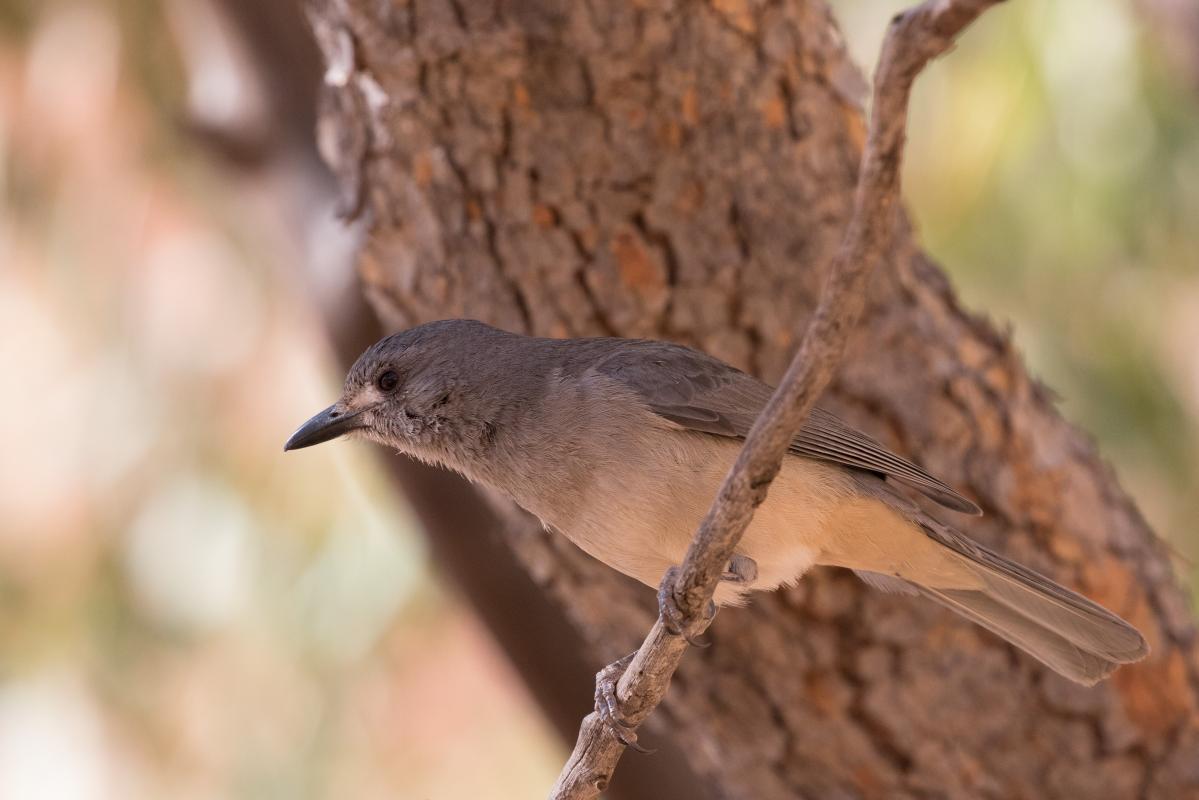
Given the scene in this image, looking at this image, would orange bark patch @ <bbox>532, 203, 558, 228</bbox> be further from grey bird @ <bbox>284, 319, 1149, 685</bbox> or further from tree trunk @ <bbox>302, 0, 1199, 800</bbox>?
grey bird @ <bbox>284, 319, 1149, 685</bbox>

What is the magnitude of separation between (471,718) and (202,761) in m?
1.41

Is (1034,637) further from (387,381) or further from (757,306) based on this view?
(387,381)

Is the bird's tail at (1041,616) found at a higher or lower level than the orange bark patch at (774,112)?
lower

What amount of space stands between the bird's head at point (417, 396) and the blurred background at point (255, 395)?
2.31 m

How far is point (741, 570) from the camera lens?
11.4 ft

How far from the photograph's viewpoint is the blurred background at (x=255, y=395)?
6.36m

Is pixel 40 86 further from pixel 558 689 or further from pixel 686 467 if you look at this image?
pixel 686 467

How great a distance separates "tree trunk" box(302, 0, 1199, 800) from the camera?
435 cm

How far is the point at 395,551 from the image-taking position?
6.68 m

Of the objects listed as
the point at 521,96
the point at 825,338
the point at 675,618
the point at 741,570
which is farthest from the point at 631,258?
the point at 825,338

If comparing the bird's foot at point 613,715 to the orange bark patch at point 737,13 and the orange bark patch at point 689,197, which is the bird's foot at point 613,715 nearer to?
the orange bark patch at point 689,197

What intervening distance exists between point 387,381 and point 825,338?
191cm

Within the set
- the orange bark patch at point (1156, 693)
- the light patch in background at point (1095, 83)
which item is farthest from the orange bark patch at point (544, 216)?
the light patch in background at point (1095, 83)

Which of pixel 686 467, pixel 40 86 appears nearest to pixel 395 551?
pixel 40 86
